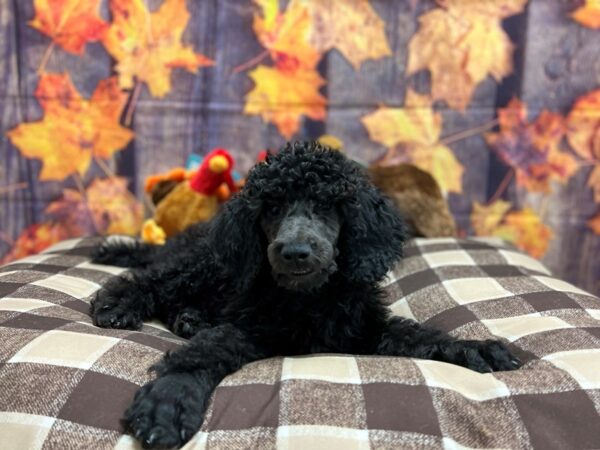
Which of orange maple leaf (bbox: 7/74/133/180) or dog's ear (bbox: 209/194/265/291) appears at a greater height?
orange maple leaf (bbox: 7/74/133/180)

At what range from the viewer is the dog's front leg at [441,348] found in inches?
55.2

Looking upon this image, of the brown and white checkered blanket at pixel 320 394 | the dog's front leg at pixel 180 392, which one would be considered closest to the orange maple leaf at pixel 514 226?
the brown and white checkered blanket at pixel 320 394

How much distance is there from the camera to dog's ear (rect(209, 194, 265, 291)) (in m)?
1.64

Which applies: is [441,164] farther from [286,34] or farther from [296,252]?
[296,252]

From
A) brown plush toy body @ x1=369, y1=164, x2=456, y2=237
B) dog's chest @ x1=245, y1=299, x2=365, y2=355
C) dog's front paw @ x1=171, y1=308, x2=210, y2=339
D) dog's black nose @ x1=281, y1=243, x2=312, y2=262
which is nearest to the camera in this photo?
dog's black nose @ x1=281, y1=243, x2=312, y2=262

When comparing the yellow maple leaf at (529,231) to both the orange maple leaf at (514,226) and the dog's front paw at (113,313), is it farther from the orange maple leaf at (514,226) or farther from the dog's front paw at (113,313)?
the dog's front paw at (113,313)

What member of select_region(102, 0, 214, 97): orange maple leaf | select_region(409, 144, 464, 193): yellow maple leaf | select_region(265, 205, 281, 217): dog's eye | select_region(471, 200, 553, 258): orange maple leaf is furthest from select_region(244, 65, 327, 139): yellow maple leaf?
select_region(265, 205, 281, 217): dog's eye

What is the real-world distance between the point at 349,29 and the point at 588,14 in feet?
4.63

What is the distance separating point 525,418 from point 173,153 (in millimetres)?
2632

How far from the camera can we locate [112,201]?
3316 millimetres

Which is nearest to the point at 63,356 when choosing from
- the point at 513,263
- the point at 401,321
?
the point at 401,321

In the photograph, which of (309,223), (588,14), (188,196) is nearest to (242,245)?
(309,223)

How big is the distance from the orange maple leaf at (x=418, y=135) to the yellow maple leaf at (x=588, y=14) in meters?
0.98

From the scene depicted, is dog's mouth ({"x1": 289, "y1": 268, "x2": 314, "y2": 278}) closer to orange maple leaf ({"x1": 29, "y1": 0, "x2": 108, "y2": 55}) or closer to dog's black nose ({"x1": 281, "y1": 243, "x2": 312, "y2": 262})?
dog's black nose ({"x1": 281, "y1": 243, "x2": 312, "y2": 262})
